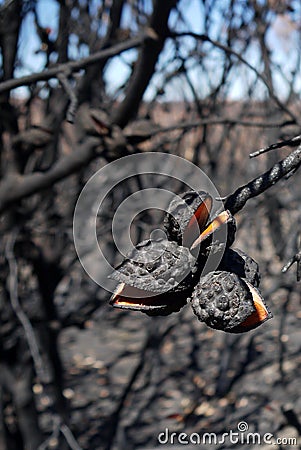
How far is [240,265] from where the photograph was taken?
0.83 meters

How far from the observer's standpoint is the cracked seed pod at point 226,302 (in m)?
0.78

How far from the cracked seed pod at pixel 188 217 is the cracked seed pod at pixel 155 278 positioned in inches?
0.7

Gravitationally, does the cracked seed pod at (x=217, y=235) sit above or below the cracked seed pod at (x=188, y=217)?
below

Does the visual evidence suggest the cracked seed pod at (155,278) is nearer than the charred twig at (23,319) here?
Yes

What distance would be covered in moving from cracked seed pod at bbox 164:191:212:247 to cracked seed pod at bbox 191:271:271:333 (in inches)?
2.4

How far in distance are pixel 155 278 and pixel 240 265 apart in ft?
0.40

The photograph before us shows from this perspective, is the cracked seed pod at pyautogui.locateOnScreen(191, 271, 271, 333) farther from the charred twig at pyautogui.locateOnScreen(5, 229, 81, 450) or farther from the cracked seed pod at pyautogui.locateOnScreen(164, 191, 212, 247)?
the charred twig at pyautogui.locateOnScreen(5, 229, 81, 450)

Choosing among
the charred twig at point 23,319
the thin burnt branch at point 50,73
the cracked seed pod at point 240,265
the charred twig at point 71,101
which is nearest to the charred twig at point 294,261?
the cracked seed pod at point 240,265

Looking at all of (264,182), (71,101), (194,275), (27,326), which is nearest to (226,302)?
(194,275)

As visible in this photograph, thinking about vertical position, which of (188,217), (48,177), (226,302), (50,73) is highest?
(50,73)

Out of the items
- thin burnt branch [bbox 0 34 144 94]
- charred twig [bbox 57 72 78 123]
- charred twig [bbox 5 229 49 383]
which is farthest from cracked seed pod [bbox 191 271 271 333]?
charred twig [bbox 5 229 49 383]

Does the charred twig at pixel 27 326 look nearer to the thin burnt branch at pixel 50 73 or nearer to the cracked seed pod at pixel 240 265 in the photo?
the thin burnt branch at pixel 50 73

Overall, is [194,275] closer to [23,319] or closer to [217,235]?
[217,235]

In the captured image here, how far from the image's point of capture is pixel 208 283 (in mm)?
782
